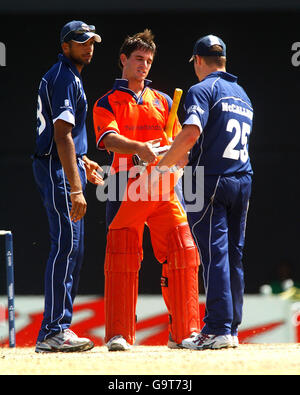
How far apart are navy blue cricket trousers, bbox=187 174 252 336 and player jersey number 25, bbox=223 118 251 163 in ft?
0.38

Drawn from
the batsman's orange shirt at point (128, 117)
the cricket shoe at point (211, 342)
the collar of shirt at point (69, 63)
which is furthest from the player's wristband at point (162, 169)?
the cricket shoe at point (211, 342)

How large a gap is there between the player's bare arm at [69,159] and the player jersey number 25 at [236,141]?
84 cm

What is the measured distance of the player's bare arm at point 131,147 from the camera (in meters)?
4.30

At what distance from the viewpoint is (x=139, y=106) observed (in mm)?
4516

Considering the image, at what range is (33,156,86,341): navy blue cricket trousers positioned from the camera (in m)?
4.13

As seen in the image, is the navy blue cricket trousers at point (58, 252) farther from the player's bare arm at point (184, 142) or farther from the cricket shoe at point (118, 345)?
the player's bare arm at point (184, 142)

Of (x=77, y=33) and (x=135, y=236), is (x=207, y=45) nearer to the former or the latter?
(x=77, y=33)

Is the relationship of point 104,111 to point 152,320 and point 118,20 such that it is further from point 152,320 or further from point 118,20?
point 118,20

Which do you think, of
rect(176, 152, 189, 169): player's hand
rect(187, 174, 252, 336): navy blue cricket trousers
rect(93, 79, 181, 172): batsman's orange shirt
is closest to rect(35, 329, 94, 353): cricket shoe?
rect(187, 174, 252, 336): navy blue cricket trousers

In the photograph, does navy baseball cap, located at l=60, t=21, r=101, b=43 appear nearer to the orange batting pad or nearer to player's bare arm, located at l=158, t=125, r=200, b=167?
player's bare arm, located at l=158, t=125, r=200, b=167

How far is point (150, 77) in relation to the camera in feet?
29.8

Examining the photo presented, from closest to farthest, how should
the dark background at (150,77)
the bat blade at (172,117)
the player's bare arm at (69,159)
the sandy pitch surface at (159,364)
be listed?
1. the sandy pitch surface at (159,364)
2. the player's bare arm at (69,159)
3. the bat blade at (172,117)
4. the dark background at (150,77)

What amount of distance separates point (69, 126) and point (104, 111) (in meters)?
0.41

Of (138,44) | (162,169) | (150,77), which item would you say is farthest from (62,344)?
(150,77)
